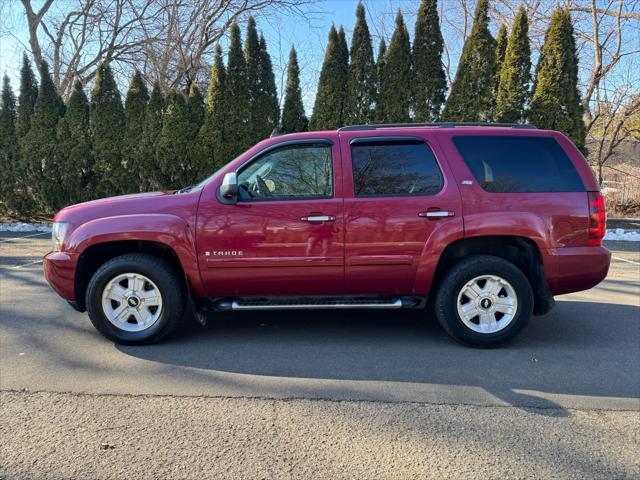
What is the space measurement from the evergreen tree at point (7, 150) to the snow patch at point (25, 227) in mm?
1087

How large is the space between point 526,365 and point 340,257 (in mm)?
1768

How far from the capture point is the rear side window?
14.0ft

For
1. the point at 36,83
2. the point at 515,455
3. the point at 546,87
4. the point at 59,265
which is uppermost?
the point at 36,83

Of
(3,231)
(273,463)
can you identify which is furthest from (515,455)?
(3,231)

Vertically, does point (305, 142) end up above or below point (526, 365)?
above

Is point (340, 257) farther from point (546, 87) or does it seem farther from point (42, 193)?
point (42, 193)

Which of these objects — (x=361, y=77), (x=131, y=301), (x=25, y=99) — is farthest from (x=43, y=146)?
(x=131, y=301)

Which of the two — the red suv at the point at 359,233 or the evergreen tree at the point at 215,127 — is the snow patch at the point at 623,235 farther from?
the evergreen tree at the point at 215,127

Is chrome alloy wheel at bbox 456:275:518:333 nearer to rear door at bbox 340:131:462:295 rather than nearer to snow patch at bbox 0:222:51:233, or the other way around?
rear door at bbox 340:131:462:295

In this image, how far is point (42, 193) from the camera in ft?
43.3

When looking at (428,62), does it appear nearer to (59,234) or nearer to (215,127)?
(215,127)

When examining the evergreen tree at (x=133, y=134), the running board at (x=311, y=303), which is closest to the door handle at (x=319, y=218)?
the running board at (x=311, y=303)

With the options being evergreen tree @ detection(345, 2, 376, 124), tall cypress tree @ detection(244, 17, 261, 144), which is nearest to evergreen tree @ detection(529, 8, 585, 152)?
evergreen tree @ detection(345, 2, 376, 124)

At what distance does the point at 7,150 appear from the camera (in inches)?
533
